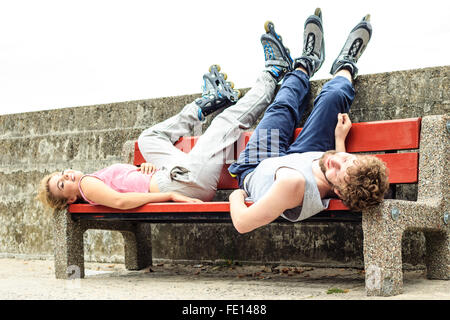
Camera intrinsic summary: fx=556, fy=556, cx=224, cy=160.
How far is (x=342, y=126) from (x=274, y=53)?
101 centimetres

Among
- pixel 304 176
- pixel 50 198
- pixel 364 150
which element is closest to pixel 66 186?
pixel 50 198

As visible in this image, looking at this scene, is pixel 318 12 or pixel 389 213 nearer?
pixel 389 213

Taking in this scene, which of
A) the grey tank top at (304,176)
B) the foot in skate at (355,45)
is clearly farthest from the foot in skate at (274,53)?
the grey tank top at (304,176)

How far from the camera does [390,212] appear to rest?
9.36 feet

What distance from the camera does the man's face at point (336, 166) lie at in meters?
2.85

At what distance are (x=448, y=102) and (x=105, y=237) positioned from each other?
323 centimetres

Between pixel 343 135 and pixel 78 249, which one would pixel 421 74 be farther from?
pixel 78 249

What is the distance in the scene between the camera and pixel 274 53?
4.40 m

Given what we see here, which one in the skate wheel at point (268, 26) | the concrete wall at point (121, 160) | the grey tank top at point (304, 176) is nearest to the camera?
the grey tank top at point (304, 176)

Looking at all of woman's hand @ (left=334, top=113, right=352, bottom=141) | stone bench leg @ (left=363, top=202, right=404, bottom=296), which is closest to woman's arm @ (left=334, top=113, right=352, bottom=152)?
woman's hand @ (left=334, top=113, right=352, bottom=141)

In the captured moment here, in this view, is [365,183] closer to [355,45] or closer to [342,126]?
[342,126]

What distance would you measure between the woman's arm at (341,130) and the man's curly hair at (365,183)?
916 millimetres

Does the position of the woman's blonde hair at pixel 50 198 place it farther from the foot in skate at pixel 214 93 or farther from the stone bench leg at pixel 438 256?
the stone bench leg at pixel 438 256

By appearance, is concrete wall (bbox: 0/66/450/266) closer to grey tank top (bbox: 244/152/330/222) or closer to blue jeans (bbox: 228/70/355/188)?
blue jeans (bbox: 228/70/355/188)
